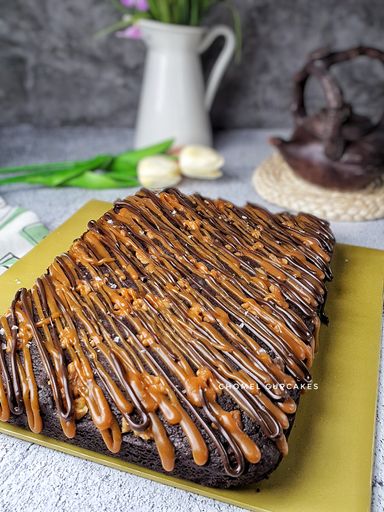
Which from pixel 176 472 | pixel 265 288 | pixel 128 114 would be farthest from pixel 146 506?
pixel 128 114

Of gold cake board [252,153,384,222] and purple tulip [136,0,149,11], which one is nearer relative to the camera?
gold cake board [252,153,384,222]

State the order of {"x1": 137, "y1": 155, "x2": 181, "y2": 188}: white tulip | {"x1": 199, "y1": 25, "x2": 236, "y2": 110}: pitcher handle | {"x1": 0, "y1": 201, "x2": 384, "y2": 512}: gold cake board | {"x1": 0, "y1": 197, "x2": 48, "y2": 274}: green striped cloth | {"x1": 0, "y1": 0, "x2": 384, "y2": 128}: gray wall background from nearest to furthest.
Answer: {"x1": 0, "y1": 201, "x2": 384, "y2": 512}: gold cake board, {"x1": 0, "y1": 197, "x2": 48, "y2": 274}: green striped cloth, {"x1": 137, "y1": 155, "x2": 181, "y2": 188}: white tulip, {"x1": 199, "y1": 25, "x2": 236, "y2": 110}: pitcher handle, {"x1": 0, "y1": 0, "x2": 384, "y2": 128}: gray wall background

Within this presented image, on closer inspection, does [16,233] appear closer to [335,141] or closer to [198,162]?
[198,162]

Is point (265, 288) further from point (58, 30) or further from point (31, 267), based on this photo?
point (58, 30)

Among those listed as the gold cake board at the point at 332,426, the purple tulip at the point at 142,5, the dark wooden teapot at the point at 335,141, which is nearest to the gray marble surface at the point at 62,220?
the gold cake board at the point at 332,426

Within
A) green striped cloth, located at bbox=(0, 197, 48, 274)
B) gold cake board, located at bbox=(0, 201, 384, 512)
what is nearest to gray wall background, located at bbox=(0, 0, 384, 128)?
green striped cloth, located at bbox=(0, 197, 48, 274)

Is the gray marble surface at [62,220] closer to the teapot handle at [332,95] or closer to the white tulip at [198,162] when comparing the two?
the white tulip at [198,162]

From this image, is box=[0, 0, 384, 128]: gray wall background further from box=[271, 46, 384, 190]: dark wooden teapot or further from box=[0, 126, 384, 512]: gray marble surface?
box=[271, 46, 384, 190]: dark wooden teapot
